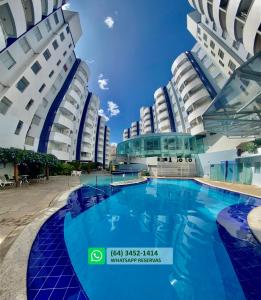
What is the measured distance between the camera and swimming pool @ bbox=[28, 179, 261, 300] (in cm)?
330

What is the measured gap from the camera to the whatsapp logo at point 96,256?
4371mm

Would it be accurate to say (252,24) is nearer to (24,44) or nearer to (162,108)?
(24,44)

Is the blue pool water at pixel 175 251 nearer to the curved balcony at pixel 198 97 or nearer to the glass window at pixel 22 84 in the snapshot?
the glass window at pixel 22 84

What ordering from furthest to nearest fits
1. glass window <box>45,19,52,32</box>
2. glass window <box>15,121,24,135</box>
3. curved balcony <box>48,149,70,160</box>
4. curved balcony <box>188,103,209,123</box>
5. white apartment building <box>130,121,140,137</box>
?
white apartment building <box>130,121,140,137</box>
curved balcony <box>188,103,209,123</box>
curved balcony <box>48,149,70,160</box>
glass window <box>45,19,52,32</box>
glass window <box>15,121,24,135</box>

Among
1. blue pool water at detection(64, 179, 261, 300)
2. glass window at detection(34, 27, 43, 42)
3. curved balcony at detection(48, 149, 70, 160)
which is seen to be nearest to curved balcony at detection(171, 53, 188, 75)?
glass window at detection(34, 27, 43, 42)

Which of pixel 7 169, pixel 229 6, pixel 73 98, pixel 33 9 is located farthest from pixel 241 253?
pixel 73 98

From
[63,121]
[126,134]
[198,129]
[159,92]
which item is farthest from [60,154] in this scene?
[126,134]

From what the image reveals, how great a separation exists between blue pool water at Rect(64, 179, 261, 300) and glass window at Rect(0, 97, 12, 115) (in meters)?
15.4

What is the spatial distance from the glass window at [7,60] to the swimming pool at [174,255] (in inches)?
681

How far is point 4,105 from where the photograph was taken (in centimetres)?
1734

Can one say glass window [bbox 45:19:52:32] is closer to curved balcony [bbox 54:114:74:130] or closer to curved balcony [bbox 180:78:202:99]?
curved balcony [bbox 54:114:74:130]

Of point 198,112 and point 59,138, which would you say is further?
point 198,112

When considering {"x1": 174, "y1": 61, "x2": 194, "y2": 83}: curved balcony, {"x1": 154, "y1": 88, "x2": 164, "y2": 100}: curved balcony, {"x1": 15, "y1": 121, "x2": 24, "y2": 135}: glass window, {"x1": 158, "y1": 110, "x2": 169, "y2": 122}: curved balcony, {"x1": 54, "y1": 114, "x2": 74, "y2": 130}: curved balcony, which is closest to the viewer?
{"x1": 15, "y1": 121, "x2": 24, "y2": 135}: glass window

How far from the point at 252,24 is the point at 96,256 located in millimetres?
16192
